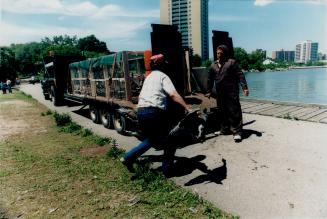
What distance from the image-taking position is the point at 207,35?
184250mm

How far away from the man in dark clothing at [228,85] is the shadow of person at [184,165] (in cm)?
150

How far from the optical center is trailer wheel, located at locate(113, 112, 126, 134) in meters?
8.07

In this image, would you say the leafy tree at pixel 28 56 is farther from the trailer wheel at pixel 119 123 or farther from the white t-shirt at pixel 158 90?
the white t-shirt at pixel 158 90

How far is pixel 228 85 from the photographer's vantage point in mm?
6754

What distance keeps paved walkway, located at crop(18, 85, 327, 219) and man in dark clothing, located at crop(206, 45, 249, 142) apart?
0.49 metres

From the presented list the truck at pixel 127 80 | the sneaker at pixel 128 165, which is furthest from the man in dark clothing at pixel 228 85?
the sneaker at pixel 128 165

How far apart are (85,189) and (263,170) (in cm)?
308

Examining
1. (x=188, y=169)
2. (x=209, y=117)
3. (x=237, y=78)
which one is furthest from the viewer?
(x=209, y=117)

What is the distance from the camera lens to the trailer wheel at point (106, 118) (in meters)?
9.21

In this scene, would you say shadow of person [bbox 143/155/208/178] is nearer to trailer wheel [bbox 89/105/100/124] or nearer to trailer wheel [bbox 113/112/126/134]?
trailer wheel [bbox 113/112/126/134]

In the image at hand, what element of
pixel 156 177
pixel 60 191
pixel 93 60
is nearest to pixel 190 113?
pixel 156 177

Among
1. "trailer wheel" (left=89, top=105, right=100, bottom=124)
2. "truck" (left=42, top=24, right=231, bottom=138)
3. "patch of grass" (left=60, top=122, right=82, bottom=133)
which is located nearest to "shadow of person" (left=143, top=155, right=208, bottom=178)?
"truck" (left=42, top=24, right=231, bottom=138)

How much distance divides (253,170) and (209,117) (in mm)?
3119

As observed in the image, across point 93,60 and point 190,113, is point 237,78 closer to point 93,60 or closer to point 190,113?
point 190,113
